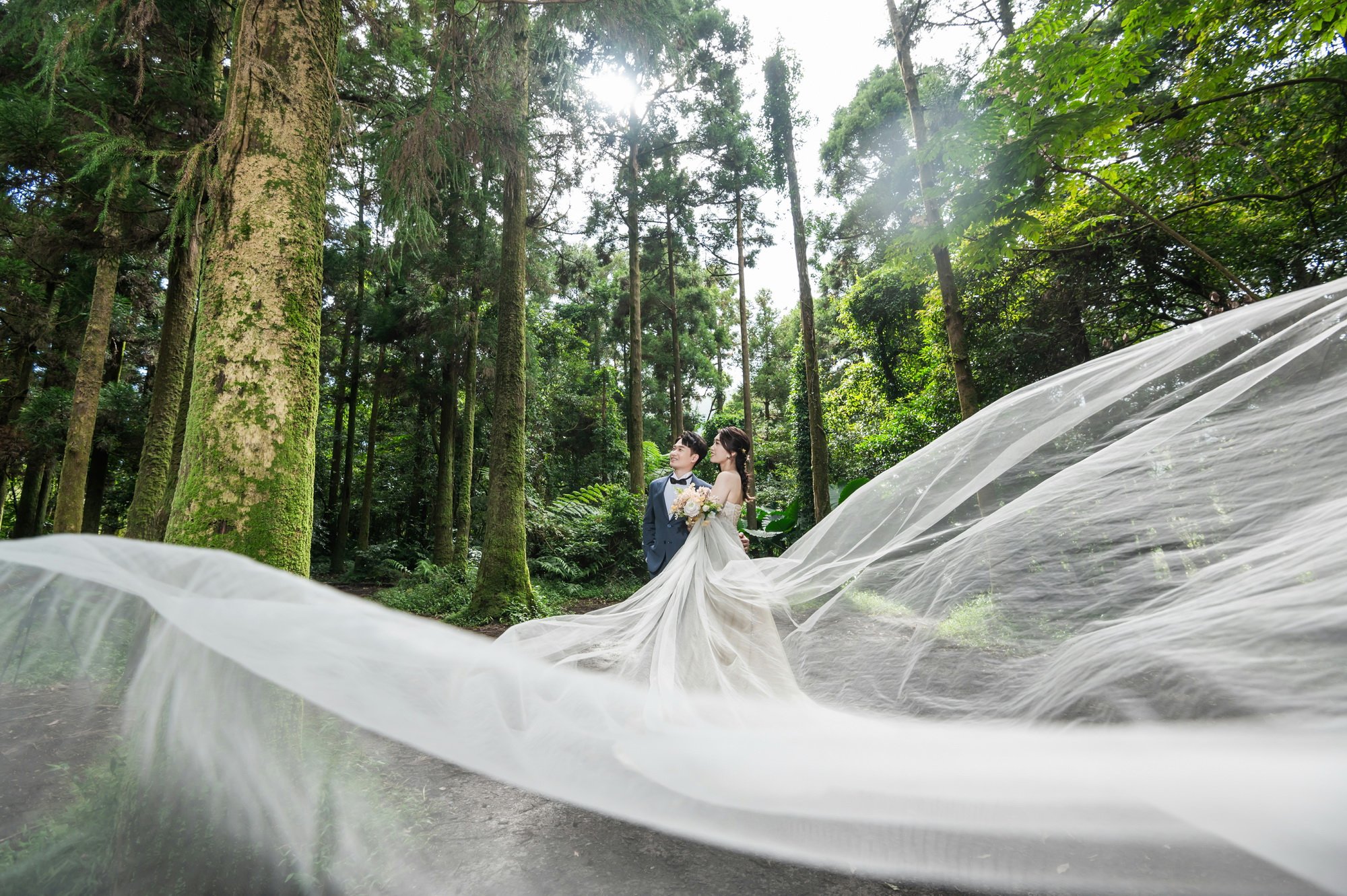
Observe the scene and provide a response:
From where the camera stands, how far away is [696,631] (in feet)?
9.18

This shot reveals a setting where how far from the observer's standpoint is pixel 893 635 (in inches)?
74.4

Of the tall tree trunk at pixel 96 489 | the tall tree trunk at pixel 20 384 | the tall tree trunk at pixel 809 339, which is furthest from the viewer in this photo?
the tall tree trunk at pixel 96 489

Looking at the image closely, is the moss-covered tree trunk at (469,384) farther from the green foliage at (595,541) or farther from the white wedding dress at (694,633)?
the white wedding dress at (694,633)

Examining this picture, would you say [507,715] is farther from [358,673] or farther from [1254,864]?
[1254,864]

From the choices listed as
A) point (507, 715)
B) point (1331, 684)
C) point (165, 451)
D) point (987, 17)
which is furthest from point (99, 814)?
point (987, 17)

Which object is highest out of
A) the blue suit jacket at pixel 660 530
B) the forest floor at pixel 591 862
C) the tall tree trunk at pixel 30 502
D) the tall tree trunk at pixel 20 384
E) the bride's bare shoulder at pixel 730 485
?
the tall tree trunk at pixel 20 384

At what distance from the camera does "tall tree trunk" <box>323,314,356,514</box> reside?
15.5m

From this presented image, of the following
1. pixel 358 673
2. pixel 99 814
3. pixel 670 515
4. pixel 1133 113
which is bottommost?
pixel 99 814

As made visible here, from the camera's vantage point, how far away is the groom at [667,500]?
3.75m

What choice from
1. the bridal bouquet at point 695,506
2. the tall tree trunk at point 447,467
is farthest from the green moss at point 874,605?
the tall tree trunk at point 447,467

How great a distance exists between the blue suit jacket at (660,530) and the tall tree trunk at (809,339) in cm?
690

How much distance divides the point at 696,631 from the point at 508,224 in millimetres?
6854

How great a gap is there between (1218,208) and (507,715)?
26.6 ft

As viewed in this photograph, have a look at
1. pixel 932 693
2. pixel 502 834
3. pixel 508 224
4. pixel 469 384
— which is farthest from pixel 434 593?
pixel 932 693
